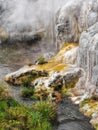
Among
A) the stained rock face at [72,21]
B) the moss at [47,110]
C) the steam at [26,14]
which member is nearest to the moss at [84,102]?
the moss at [47,110]

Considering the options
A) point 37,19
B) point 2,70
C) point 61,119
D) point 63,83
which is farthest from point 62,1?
point 61,119

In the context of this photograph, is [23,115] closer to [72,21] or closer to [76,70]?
[76,70]

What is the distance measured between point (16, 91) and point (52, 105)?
10.2m

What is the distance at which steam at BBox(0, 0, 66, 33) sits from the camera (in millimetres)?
72062

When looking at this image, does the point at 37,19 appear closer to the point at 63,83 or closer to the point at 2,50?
the point at 2,50

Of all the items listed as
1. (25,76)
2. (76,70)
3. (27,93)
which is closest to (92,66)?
(76,70)

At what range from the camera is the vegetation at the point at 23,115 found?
2555cm

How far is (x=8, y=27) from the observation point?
7538cm

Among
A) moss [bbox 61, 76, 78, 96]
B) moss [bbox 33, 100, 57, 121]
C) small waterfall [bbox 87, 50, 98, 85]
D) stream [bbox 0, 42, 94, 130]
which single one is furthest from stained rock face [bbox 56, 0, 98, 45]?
moss [bbox 33, 100, 57, 121]

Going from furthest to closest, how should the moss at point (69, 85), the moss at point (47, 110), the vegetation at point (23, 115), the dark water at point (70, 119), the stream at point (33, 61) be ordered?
the moss at point (69, 85) → the stream at point (33, 61) → the dark water at point (70, 119) → the moss at point (47, 110) → the vegetation at point (23, 115)

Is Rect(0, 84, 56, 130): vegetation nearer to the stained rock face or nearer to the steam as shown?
the stained rock face

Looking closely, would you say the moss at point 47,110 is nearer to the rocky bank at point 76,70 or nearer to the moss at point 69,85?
the rocky bank at point 76,70

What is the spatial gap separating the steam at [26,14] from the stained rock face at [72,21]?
53.1 feet

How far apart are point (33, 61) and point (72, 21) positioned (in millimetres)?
8292
